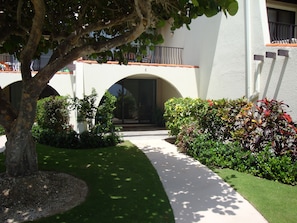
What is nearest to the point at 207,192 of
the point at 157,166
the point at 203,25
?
the point at 157,166

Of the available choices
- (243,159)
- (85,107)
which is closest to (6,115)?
(85,107)

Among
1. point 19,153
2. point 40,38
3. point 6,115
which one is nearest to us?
point 19,153

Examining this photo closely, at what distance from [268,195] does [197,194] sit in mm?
1444

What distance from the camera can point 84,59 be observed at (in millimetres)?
12617

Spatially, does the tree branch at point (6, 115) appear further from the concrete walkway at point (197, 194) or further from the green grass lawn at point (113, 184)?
the concrete walkway at point (197, 194)

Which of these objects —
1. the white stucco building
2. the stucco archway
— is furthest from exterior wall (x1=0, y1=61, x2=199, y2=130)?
the stucco archway

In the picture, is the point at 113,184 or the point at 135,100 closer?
the point at 113,184

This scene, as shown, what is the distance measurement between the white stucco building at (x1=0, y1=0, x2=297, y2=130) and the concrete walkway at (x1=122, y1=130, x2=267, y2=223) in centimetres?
367

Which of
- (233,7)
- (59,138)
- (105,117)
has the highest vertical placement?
(233,7)

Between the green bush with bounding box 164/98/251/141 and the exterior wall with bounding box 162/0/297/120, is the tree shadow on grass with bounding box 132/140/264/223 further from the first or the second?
the exterior wall with bounding box 162/0/297/120

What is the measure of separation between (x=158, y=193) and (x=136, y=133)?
27.2 feet

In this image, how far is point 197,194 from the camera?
5.93 metres

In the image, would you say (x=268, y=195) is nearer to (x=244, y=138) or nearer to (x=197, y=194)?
(x=197, y=194)

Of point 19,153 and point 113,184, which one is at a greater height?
point 19,153
